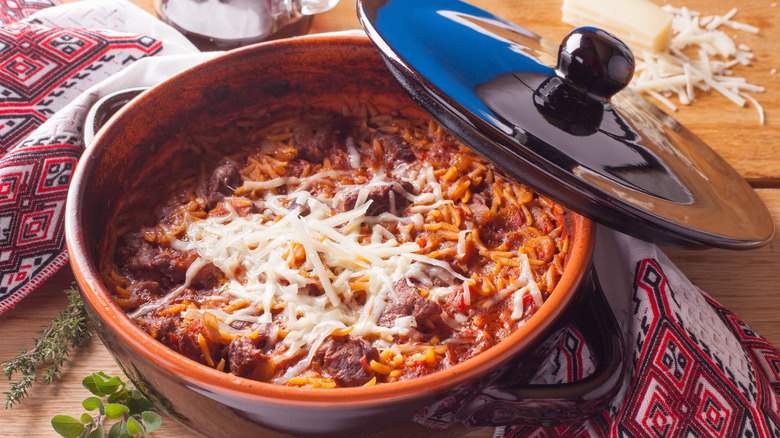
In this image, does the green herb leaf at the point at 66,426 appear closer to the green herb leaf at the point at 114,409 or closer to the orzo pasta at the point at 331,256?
the green herb leaf at the point at 114,409

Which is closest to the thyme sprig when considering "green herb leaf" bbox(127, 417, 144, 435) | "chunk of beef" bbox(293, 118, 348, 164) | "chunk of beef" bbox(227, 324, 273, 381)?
"green herb leaf" bbox(127, 417, 144, 435)

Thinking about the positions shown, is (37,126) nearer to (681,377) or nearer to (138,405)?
(138,405)

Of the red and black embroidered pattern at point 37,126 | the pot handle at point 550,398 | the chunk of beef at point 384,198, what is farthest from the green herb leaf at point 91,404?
the pot handle at point 550,398

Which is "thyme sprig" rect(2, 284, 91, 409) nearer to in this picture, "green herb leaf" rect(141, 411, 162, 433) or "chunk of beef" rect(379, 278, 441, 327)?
"green herb leaf" rect(141, 411, 162, 433)

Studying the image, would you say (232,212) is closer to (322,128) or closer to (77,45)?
(322,128)

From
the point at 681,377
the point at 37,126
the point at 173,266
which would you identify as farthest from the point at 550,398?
the point at 37,126

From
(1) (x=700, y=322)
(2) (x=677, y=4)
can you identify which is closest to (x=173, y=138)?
(1) (x=700, y=322)
